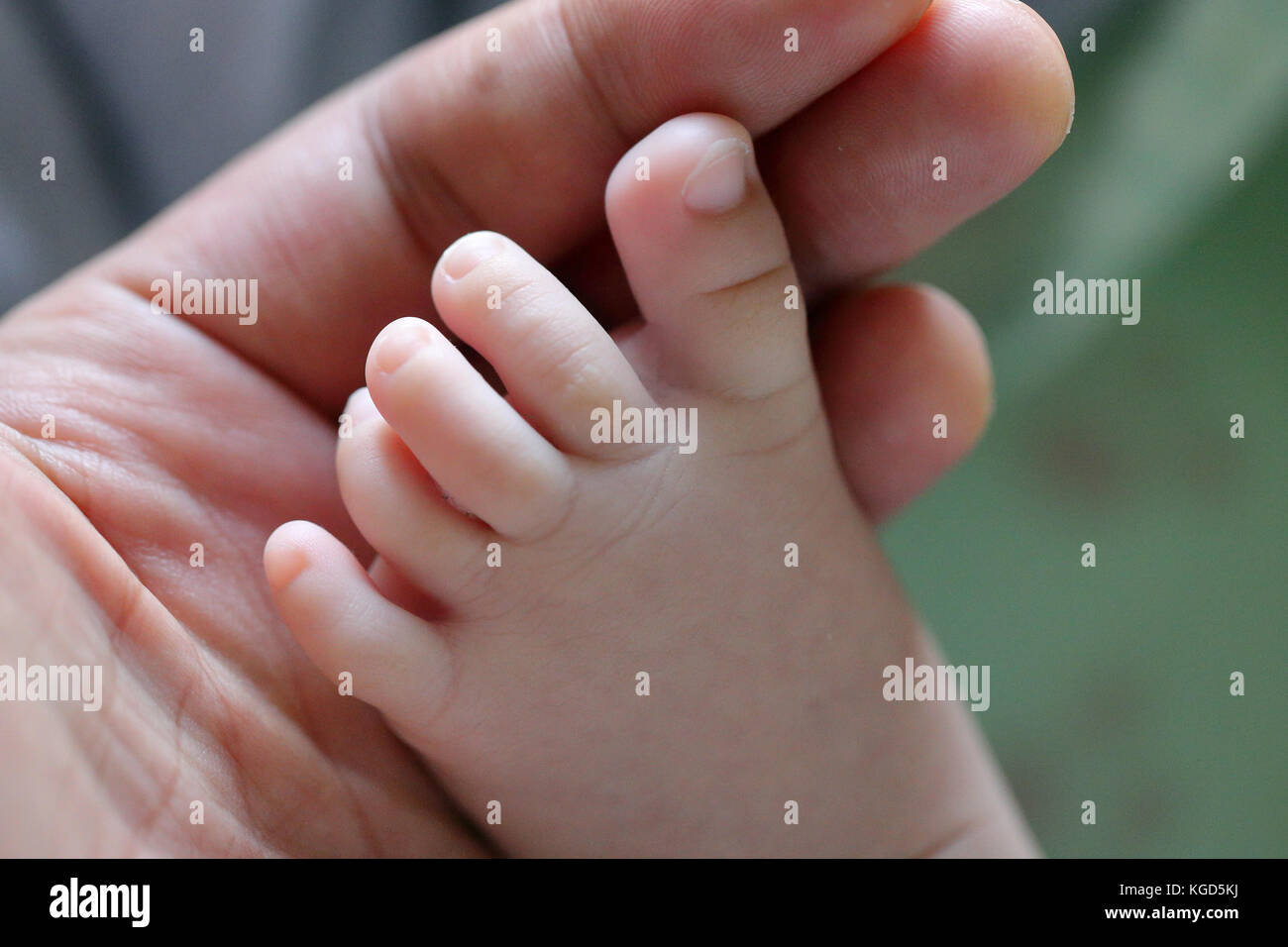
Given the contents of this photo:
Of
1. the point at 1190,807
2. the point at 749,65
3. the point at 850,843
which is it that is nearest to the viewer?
the point at 749,65

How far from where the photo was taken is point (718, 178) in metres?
0.44

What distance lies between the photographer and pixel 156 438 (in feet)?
1.62

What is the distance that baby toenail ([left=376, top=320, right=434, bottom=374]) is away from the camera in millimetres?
416

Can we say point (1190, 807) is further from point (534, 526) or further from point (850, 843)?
point (534, 526)

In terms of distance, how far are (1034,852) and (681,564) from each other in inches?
12.2

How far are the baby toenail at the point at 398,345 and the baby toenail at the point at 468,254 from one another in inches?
1.1

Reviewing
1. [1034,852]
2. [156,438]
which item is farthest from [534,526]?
[1034,852]

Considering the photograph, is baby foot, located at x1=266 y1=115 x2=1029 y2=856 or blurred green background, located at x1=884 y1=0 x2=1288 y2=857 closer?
baby foot, located at x1=266 y1=115 x2=1029 y2=856

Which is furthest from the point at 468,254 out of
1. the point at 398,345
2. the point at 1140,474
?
the point at 1140,474

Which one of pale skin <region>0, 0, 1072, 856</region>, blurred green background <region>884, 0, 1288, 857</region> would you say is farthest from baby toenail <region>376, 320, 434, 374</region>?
blurred green background <region>884, 0, 1288, 857</region>

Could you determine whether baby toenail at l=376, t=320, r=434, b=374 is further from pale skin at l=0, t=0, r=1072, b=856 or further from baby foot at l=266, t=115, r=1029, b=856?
pale skin at l=0, t=0, r=1072, b=856

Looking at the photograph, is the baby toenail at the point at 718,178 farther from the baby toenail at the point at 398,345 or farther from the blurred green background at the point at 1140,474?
the blurred green background at the point at 1140,474

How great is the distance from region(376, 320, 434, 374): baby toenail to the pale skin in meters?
0.11

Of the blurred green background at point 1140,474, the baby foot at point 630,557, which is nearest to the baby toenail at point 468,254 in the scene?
the baby foot at point 630,557
